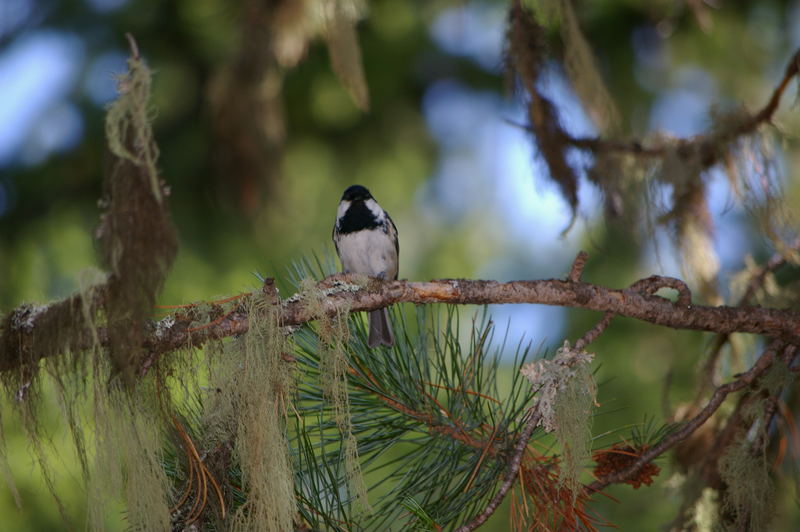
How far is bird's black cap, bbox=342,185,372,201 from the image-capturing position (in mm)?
3572

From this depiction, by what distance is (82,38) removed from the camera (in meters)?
3.36

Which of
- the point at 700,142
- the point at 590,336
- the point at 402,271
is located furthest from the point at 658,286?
the point at 402,271

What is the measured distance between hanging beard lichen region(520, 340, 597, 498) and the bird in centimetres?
204

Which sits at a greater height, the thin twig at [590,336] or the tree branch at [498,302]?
the tree branch at [498,302]

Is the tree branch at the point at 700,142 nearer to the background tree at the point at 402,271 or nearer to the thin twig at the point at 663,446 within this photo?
the background tree at the point at 402,271

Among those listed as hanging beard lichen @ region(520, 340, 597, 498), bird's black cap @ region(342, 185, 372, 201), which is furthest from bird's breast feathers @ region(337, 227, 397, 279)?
hanging beard lichen @ region(520, 340, 597, 498)

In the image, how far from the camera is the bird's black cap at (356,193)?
3572 millimetres

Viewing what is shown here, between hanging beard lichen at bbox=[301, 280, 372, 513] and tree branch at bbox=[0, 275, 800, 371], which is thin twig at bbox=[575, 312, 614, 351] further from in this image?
hanging beard lichen at bbox=[301, 280, 372, 513]

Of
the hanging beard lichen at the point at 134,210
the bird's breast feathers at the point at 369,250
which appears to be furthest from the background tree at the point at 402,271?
the bird's breast feathers at the point at 369,250

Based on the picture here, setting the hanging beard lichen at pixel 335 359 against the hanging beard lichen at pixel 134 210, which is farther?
the hanging beard lichen at pixel 335 359

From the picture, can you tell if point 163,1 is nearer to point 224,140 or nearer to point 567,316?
point 224,140

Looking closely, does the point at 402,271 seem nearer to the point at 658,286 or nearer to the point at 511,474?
the point at 658,286

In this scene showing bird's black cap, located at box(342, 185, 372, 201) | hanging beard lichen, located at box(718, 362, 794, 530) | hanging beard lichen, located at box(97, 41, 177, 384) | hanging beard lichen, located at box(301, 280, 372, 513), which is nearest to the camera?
hanging beard lichen, located at box(97, 41, 177, 384)

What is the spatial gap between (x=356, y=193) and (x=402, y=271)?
0.84m
